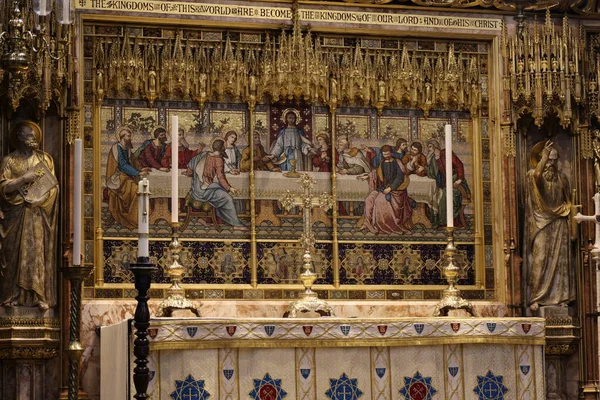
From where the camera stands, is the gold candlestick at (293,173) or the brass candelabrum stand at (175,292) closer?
the brass candelabrum stand at (175,292)

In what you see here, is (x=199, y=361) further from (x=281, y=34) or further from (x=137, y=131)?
(x=281, y=34)

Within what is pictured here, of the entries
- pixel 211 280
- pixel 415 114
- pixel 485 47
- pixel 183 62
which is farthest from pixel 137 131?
pixel 485 47

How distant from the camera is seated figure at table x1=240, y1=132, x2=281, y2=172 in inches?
630

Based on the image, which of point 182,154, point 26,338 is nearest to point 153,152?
point 182,154

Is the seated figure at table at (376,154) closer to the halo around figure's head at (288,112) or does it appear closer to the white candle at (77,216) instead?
the halo around figure's head at (288,112)

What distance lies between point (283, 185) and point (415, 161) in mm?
1717

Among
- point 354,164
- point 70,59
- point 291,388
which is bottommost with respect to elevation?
point 291,388

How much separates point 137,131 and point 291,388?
13.6 feet

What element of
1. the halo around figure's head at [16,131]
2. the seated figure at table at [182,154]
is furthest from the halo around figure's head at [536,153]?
the halo around figure's head at [16,131]

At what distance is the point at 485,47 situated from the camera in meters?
16.9

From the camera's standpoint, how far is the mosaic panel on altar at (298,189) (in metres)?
15.6

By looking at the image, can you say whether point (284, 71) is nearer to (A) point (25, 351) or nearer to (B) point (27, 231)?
(B) point (27, 231)

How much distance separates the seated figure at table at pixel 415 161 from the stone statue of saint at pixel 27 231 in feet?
14.3

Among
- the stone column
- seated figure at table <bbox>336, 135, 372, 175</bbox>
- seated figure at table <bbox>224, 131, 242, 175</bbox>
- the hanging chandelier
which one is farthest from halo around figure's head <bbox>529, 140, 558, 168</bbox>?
the stone column
